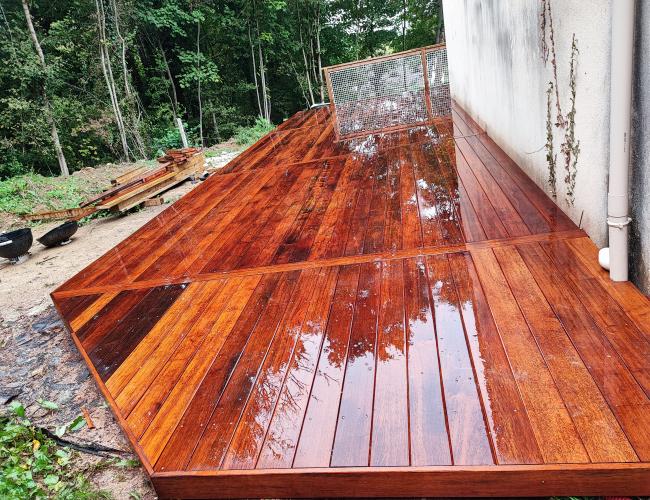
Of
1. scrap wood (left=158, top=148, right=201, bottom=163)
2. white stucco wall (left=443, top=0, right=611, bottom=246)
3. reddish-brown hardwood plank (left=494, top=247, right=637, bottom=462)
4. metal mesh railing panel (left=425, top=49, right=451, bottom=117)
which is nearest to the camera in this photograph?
reddish-brown hardwood plank (left=494, top=247, right=637, bottom=462)

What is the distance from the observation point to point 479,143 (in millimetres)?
3736

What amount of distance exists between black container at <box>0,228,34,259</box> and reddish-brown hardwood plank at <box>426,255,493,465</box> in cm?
415

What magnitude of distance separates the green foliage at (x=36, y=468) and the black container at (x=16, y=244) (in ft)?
9.75

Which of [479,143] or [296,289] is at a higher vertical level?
[479,143]

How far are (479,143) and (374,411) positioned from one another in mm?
3152

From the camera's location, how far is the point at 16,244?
13.5ft

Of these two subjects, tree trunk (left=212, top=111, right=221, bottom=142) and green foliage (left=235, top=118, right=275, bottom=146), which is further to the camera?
tree trunk (left=212, top=111, right=221, bottom=142)

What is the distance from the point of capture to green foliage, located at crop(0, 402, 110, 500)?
136 cm

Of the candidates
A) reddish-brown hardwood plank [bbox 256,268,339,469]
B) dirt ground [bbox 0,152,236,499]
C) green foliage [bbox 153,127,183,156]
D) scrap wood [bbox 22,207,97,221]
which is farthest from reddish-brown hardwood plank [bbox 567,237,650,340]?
green foliage [bbox 153,127,183,156]

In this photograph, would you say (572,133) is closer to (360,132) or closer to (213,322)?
(213,322)

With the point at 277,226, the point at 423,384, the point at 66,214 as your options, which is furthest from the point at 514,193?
the point at 66,214

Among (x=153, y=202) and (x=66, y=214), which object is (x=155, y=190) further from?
(x=66, y=214)

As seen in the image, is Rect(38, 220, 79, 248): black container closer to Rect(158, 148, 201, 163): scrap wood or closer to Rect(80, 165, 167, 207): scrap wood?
Rect(80, 165, 167, 207): scrap wood

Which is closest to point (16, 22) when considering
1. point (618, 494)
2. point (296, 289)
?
point (296, 289)
